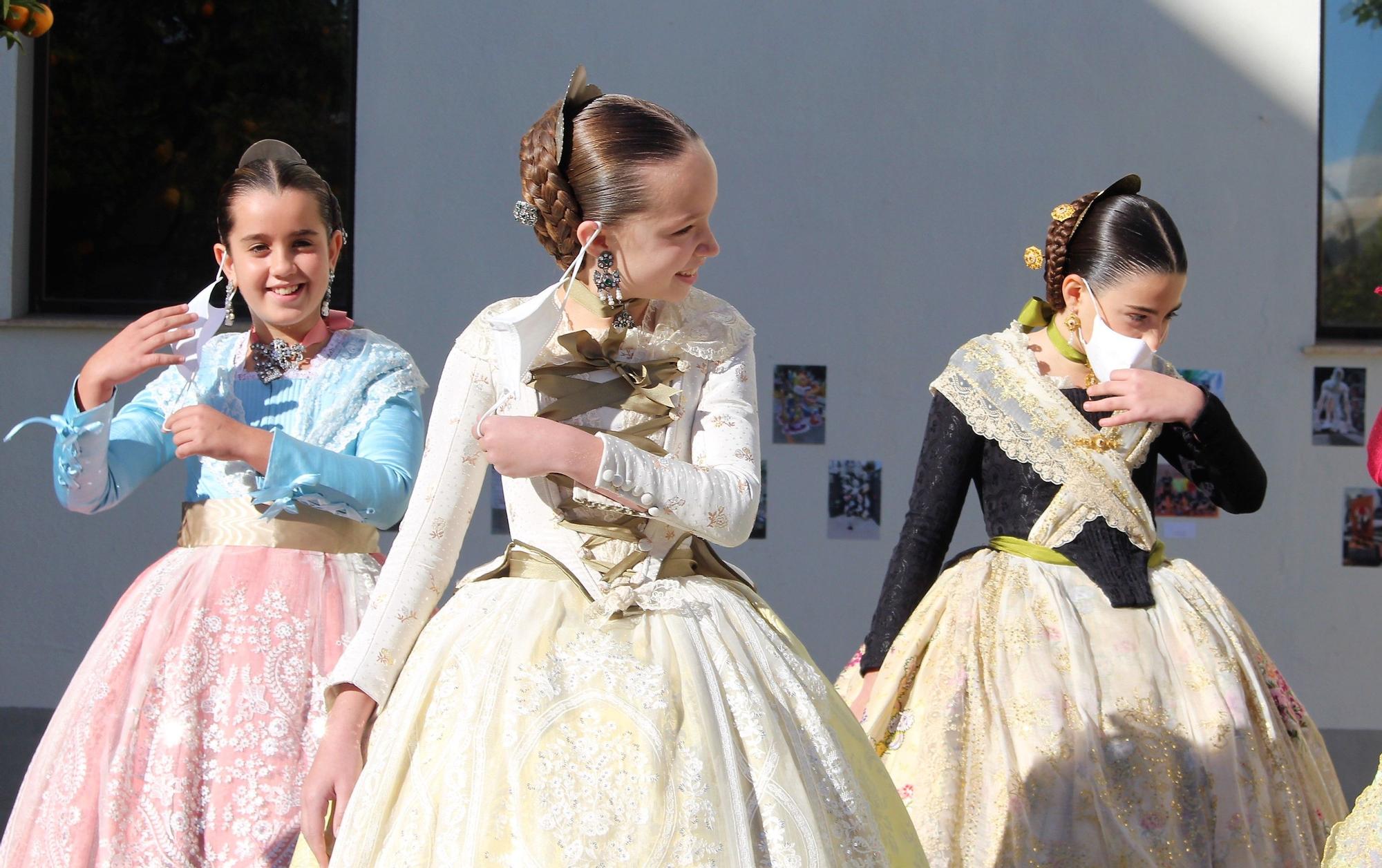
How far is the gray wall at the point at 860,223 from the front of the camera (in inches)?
197

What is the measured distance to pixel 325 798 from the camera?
1718 millimetres

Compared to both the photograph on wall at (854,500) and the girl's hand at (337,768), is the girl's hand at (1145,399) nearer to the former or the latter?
the girl's hand at (337,768)

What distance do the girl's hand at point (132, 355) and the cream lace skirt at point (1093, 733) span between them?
4.37 ft

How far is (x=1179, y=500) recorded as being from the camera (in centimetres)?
509

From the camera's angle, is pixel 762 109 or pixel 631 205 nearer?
pixel 631 205

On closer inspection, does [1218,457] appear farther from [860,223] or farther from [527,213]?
[860,223]

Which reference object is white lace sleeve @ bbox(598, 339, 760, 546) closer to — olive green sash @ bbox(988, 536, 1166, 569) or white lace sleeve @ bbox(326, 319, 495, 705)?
white lace sleeve @ bbox(326, 319, 495, 705)

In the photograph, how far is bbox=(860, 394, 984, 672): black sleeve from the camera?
8.56ft

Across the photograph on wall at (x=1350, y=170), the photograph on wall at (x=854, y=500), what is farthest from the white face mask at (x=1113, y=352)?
the photograph on wall at (x=1350, y=170)

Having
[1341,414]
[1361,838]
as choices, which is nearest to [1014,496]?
[1361,838]

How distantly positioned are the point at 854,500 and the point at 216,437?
9.74 ft

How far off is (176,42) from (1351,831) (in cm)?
466

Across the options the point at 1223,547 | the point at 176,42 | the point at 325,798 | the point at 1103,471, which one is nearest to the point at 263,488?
the point at 325,798

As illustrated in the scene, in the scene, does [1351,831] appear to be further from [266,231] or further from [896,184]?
[896,184]
